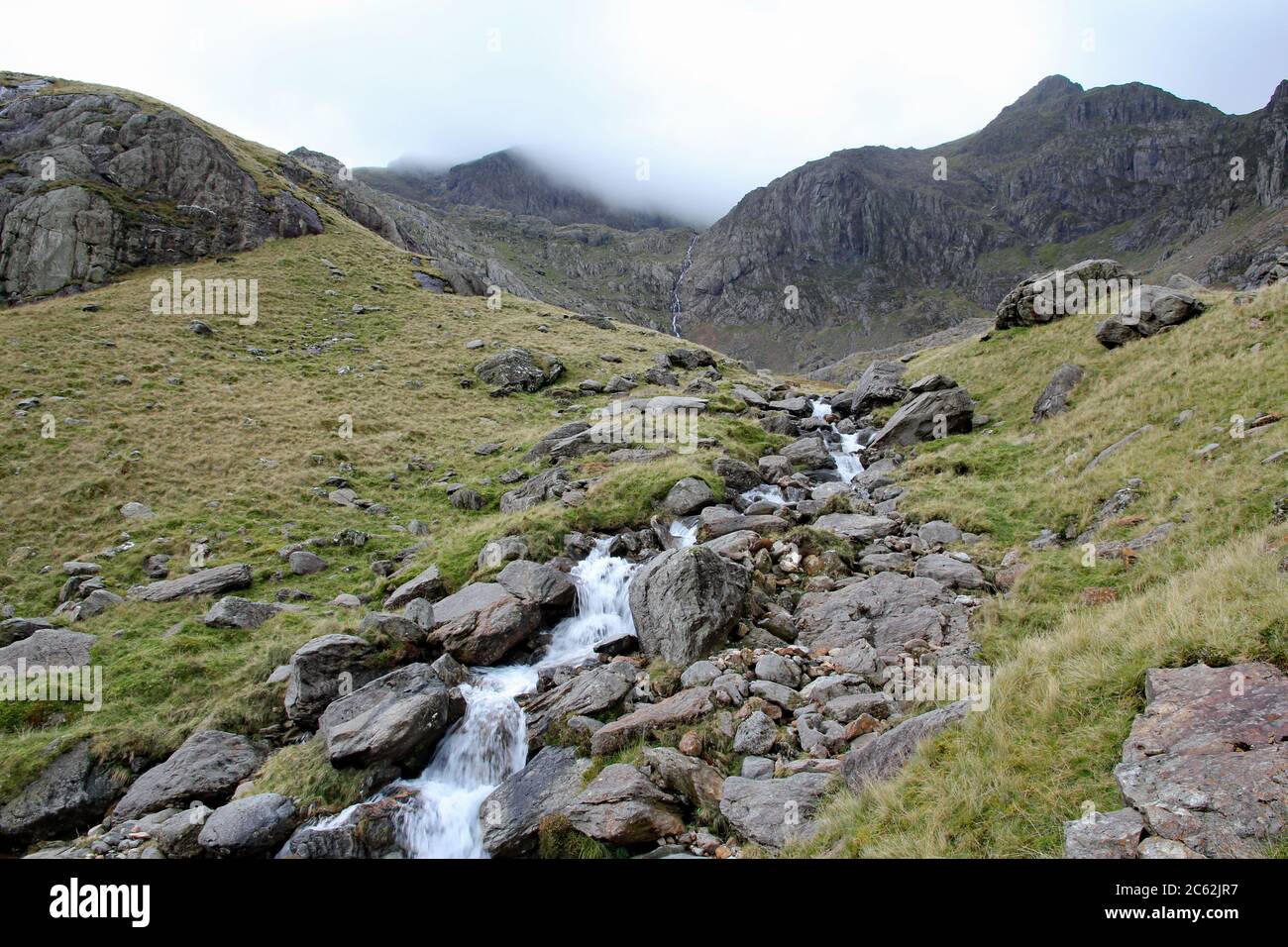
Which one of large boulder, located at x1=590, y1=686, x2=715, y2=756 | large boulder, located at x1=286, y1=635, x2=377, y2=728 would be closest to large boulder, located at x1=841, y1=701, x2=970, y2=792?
large boulder, located at x1=590, y1=686, x2=715, y2=756

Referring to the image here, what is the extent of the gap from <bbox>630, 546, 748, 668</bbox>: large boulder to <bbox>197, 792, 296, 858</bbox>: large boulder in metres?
7.57

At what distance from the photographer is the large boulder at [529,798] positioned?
31.9 ft

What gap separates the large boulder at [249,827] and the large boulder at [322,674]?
2.39 meters

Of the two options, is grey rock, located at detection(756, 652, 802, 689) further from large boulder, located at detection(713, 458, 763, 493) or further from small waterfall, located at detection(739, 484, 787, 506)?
large boulder, located at detection(713, 458, 763, 493)

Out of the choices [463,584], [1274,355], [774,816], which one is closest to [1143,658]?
[774,816]

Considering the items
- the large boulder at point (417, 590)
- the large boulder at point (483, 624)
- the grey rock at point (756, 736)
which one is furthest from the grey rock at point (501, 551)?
the grey rock at point (756, 736)

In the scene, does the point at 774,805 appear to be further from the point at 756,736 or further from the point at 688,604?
the point at 688,604

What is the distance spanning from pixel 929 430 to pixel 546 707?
85.2ft

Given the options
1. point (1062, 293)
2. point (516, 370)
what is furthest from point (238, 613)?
point (1062, 293)

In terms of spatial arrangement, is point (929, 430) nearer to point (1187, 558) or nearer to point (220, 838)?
point (1187, 558)

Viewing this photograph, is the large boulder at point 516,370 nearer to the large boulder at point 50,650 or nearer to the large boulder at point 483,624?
the large boulder at point 483,624

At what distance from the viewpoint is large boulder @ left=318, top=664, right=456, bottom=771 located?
1127 centimetres

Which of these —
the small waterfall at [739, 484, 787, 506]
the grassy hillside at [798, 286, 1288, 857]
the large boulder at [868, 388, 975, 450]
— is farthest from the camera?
the large boulder at [868, 388, 975, 450]

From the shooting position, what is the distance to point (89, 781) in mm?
11594
